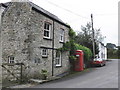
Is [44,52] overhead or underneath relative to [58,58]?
overhead

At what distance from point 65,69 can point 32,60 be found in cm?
611

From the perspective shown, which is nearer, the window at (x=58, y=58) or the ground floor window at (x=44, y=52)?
the ground floor window at (x=44, y=52)

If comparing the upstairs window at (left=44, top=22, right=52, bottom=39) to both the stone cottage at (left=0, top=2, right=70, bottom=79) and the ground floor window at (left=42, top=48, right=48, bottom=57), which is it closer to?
the stone cottage at (left=0, top=2, right=70, bottom=79)

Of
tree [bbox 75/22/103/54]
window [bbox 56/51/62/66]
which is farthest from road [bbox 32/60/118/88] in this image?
tree [bbox 75/22/103/54]

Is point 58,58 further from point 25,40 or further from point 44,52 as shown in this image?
point 25,40

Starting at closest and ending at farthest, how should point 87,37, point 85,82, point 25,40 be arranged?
point 85,82 < point 25,40 < point 87,37

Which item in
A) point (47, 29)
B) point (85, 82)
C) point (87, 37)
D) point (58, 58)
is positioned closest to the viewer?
point (85, 82)

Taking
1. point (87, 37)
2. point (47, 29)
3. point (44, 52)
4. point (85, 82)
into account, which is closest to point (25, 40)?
point (44, 52)

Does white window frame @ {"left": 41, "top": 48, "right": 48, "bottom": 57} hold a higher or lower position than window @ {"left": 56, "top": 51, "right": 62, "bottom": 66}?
higher

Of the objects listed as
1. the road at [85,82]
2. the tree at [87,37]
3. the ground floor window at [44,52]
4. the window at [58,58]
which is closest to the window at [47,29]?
the ground floor window at [44,52]

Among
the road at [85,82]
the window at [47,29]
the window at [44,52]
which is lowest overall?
the road at [85,82]

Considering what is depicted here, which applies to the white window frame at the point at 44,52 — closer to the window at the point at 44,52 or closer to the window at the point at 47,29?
the window at the point at 44,52

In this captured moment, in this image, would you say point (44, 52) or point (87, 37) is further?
point (87, 37)

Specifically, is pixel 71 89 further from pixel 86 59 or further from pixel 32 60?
pixel 86 59
